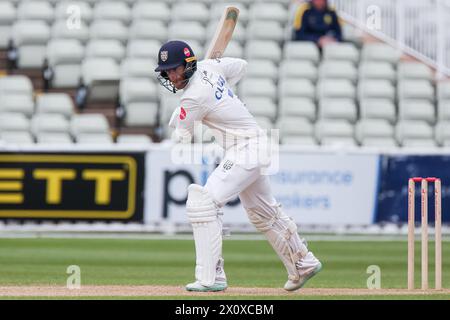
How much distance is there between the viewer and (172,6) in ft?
68.6

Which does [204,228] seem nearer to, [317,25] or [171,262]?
[171,262]

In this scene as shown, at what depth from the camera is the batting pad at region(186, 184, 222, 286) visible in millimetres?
8555

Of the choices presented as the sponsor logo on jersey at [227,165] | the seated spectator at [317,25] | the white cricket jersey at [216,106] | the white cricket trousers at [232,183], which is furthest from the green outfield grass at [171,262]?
the seated spectator at [317,25]

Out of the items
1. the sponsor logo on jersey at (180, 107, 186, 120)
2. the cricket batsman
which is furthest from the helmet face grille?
the sponsor logo on jersey at (180, 107, 186, 120)

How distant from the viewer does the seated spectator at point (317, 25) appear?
19.5m

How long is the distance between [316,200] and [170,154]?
216 centimetres

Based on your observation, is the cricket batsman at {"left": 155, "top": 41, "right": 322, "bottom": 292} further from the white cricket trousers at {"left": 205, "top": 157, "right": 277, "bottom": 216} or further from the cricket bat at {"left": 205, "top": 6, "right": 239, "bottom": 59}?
the cricket bat at {"left": 205, "top": 6, "right": 239, "bottom": 59}

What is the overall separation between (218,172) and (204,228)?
438mm

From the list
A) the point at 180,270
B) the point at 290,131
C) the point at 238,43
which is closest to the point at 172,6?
the point at 238,43

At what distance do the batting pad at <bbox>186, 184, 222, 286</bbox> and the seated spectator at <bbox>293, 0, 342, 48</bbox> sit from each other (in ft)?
37.0

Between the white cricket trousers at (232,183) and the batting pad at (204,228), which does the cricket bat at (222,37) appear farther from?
the batting pad at (204,228)

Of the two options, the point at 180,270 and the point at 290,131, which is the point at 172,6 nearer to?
the point at 290,131
